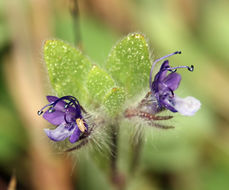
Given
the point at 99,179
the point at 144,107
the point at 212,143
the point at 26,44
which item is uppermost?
the point at 26,44

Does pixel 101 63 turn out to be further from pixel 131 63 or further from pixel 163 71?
pixel 163 71

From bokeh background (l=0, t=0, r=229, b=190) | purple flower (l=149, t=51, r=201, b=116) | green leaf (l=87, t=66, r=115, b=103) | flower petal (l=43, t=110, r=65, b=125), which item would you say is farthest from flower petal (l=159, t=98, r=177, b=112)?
bokeh background (l=0, t=0, r=229, b=190)

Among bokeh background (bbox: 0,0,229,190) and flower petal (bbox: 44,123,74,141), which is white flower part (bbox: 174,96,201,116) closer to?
flower petal (bbox: 44,123,74,141)

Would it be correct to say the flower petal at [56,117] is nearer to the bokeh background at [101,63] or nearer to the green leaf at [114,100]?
the green leaf at [114,100]

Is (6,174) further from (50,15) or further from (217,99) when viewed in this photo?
(217,99)

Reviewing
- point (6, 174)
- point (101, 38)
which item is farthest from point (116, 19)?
point (6, 174)
